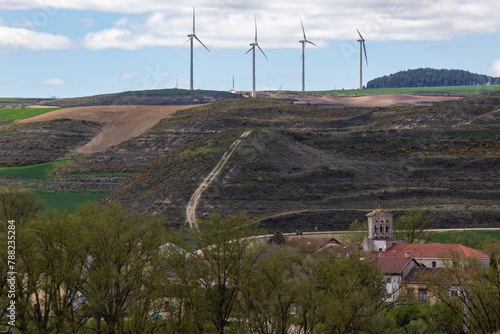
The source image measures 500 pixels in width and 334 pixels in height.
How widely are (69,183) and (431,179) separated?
192 ft

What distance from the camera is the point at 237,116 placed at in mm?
190875

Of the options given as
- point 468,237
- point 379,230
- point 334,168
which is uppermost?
point 334,168

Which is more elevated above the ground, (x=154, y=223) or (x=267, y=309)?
(x=154, y=223)

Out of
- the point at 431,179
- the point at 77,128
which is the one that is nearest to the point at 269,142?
the point at 431,179

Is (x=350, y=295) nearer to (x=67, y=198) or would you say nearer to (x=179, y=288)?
(x=179, y=288)

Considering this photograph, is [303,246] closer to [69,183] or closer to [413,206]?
[413,206]

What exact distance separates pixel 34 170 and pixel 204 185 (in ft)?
153

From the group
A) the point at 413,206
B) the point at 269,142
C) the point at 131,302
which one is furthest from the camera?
the point at 269,142

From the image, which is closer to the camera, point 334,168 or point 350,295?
point 350,295

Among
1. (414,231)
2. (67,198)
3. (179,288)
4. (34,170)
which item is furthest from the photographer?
(34,170)

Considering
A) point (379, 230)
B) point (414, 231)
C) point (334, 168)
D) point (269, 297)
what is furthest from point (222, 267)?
point (334, 168)

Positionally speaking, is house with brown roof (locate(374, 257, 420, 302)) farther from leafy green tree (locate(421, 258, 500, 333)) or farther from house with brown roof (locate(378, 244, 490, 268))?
leafy green tree (locate(421, 258, 500, 333))

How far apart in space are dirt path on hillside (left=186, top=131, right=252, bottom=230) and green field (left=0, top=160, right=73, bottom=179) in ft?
112

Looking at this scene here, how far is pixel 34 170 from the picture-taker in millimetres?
165875
